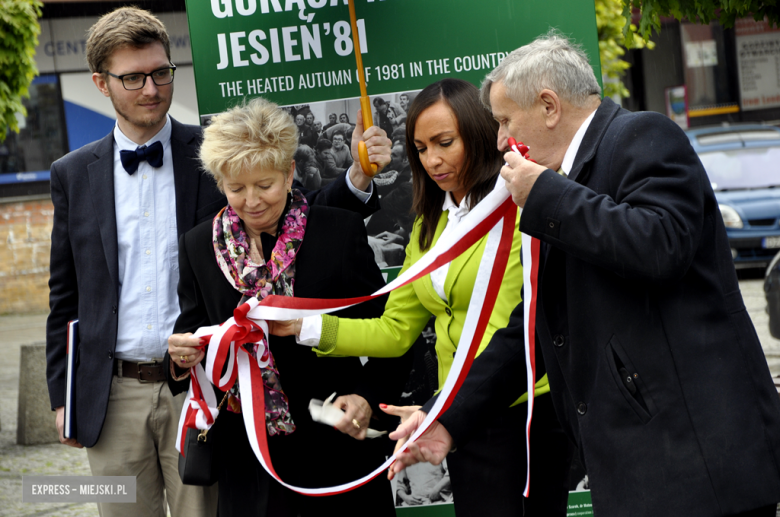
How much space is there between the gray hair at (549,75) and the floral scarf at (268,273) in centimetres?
102

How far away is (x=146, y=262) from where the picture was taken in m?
3.30

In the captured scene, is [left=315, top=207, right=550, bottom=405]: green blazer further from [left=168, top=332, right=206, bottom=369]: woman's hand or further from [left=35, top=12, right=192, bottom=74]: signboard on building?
[left=35, top=12, right=192, bottom=74]: signboard on building

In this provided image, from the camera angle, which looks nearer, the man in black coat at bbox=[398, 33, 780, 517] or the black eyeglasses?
the man in black coat at bbox=[398, 33, 780, 517]

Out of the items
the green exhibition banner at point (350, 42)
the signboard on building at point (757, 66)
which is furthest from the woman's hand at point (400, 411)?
the signboard on building at point (757, 66)

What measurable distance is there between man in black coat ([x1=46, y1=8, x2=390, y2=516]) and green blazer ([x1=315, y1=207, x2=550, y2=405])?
28.0 inches

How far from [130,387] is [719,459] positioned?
228 centimetres

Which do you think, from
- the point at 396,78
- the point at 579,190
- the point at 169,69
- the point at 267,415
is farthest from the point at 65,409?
the point at 579,190

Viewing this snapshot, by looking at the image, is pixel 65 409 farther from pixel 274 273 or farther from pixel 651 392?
pixel 651 392

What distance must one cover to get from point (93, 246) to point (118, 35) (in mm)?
845

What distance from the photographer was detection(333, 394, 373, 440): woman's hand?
276cm

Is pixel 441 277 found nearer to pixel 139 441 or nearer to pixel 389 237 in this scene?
pixel 389 237

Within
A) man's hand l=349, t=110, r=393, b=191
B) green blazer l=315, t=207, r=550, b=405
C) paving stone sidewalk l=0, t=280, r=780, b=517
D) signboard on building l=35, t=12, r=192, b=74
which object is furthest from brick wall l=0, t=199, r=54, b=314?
green blazer l=315, t=207, r=550, b=405

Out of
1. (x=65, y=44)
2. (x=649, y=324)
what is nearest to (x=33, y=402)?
(x=649, y=324)

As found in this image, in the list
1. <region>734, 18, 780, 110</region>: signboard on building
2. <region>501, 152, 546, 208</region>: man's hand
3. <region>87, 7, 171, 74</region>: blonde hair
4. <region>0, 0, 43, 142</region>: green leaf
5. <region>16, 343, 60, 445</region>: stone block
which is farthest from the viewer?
<region>734, 18, 780, 110</region>: signboard on building
